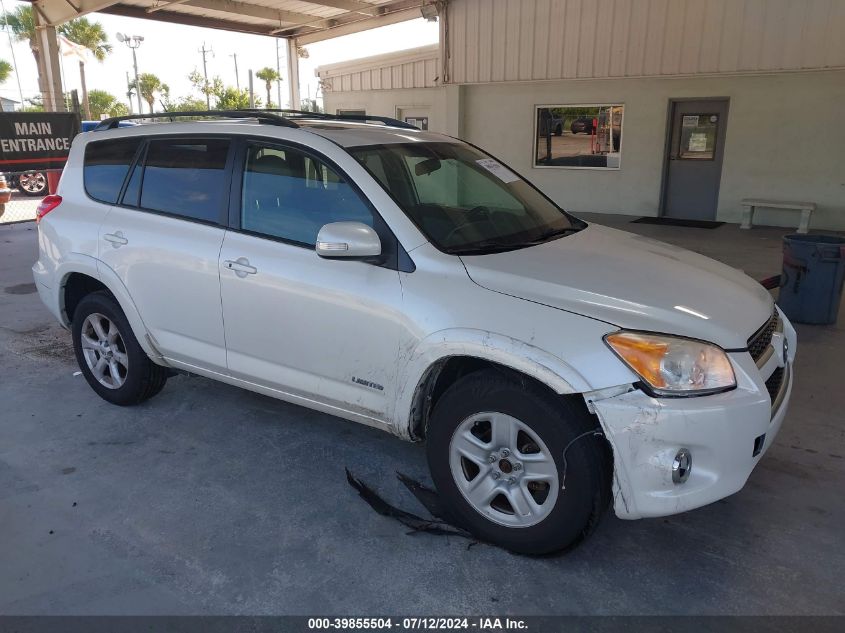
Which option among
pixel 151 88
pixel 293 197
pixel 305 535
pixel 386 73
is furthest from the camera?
pixel 151 88

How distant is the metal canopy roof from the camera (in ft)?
40.9

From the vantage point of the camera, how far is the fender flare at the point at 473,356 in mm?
2580

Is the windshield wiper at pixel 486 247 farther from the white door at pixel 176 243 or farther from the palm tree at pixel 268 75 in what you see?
the palm tree at pixel 268 75

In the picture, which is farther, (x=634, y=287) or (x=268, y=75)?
(x=268, y=75)

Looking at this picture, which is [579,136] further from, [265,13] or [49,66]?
[49,66]

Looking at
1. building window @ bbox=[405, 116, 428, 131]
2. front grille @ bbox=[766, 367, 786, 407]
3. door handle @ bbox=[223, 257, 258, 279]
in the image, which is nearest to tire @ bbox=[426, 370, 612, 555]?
front grille @ bbox=[766, 367, 786, 407]

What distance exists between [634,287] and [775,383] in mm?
788

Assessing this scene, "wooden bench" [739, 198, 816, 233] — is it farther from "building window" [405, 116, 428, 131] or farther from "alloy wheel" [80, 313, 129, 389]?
"alloy wheel" [80, 313, 129, 389]

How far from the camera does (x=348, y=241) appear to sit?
9.73ft

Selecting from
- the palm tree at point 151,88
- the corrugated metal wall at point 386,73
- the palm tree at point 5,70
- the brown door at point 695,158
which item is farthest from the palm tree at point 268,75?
the brown door at point 695,158

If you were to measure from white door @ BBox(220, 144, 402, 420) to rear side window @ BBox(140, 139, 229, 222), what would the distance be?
0.21 metres

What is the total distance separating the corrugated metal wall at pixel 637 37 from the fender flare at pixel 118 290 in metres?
10.4

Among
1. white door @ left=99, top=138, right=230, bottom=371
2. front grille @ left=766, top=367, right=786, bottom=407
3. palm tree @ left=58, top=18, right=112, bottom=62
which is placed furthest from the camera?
palm tree @ left=58, top=18, right=112, bottom=62

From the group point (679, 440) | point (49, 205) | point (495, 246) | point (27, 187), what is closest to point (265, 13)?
point (27, 187)
